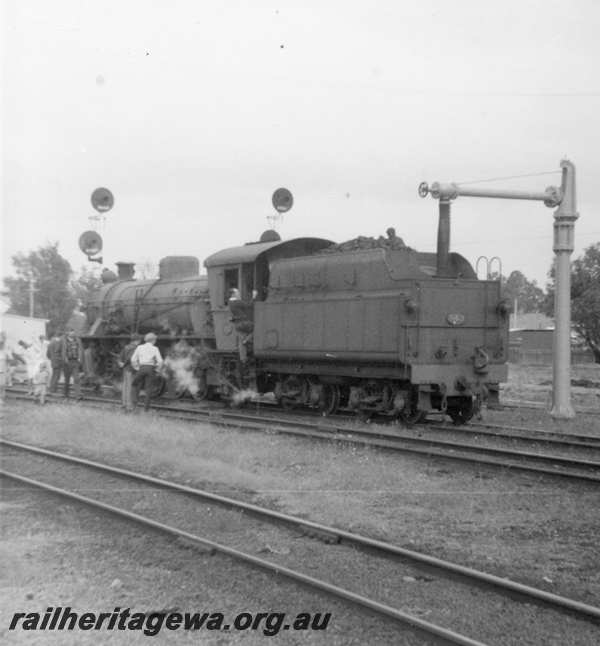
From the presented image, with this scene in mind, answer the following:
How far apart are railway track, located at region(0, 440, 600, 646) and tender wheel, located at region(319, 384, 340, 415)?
6283 mm

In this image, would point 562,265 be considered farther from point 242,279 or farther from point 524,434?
point 242,279

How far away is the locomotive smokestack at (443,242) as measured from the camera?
1432 cm

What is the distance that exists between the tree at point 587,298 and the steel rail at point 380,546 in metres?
31.5

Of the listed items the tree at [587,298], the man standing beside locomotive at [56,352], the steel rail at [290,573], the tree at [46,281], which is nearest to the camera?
the steel rail at [290,573]

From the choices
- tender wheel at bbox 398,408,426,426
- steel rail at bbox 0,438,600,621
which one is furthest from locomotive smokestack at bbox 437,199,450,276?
steel rail at bbox 0,438,600,621

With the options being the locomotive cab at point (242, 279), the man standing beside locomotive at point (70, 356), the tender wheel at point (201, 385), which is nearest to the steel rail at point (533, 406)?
the locomotive cab at point (242, 279)

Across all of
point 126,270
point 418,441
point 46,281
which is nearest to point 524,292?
point 46,281

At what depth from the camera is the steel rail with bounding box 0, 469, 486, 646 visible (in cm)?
482

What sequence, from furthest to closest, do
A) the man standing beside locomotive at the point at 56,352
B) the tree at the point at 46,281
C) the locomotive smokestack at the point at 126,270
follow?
1. the tree at the point at 46,281
2. the locomotive smokestack at the point at 126,270
3. the man standing beside locomotive at the point at 56,352

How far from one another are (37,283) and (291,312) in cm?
2799

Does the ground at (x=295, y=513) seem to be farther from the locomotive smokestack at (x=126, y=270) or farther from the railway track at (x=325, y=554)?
the locomotive smokestack at (x=126, y=270)

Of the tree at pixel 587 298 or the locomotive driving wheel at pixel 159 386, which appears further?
the tree at pixel 587 298

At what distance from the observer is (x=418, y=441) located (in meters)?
12.2

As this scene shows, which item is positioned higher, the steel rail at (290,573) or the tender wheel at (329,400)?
the tender wheel at (329,400)
